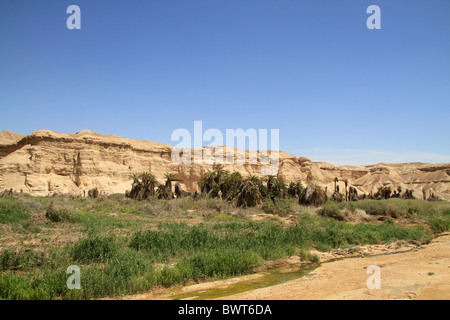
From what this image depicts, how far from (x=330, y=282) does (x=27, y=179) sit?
43172 millimetres

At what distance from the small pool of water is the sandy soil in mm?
467

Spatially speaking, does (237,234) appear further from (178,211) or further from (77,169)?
(77,169)

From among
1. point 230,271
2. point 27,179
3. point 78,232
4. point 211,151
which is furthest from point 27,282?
point 211,151

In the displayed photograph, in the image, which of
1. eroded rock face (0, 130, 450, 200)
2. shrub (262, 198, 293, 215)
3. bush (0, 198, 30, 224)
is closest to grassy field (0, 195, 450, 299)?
bush (0, 198, 30, 224)

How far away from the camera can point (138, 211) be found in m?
22.8

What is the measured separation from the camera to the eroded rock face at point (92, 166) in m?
41.2

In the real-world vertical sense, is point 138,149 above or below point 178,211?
above

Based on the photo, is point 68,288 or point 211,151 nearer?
point 68,288

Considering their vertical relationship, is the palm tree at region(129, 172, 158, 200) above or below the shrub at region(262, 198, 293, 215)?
above

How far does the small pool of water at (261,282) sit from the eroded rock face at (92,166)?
35.8 metres

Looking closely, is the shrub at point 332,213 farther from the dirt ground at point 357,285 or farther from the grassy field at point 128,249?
the dirt ground at point 357,285

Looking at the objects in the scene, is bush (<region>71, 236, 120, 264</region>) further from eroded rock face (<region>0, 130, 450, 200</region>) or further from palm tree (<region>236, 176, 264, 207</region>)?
eroded rock face (<region>0, 130, 450, 200</region>)

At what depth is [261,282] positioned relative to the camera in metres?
8.88

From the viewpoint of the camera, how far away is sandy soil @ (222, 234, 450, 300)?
6184 mm
